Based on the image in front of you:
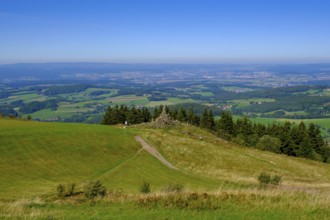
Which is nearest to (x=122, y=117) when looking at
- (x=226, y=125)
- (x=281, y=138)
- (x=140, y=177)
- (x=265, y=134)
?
(x=226, y=125)

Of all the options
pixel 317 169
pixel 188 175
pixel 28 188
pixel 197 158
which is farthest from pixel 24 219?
pixel 317 169

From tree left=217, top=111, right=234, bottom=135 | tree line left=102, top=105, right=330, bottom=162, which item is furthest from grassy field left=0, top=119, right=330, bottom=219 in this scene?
tree left=217, top=111, right=234, bottom=135

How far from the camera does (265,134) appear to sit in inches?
3708

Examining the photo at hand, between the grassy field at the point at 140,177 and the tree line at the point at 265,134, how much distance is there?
2557 centimetres

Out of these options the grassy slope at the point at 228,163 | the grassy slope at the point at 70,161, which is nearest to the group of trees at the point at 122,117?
the grassy slope at the point at 228,163

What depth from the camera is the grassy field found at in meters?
13.4

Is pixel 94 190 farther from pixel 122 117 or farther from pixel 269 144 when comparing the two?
pixel 122 117

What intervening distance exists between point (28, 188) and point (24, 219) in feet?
54.5

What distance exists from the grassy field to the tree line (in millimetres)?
25569

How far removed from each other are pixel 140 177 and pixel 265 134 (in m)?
65.5

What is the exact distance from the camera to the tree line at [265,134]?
81.2m

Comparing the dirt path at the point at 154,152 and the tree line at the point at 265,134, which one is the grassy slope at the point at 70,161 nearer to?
the dirt path at the point at 154,152

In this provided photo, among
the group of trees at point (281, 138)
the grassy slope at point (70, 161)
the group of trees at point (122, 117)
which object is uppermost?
the grassy slope at point (70, 161)

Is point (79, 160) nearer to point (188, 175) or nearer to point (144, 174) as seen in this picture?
point (144, 174)
